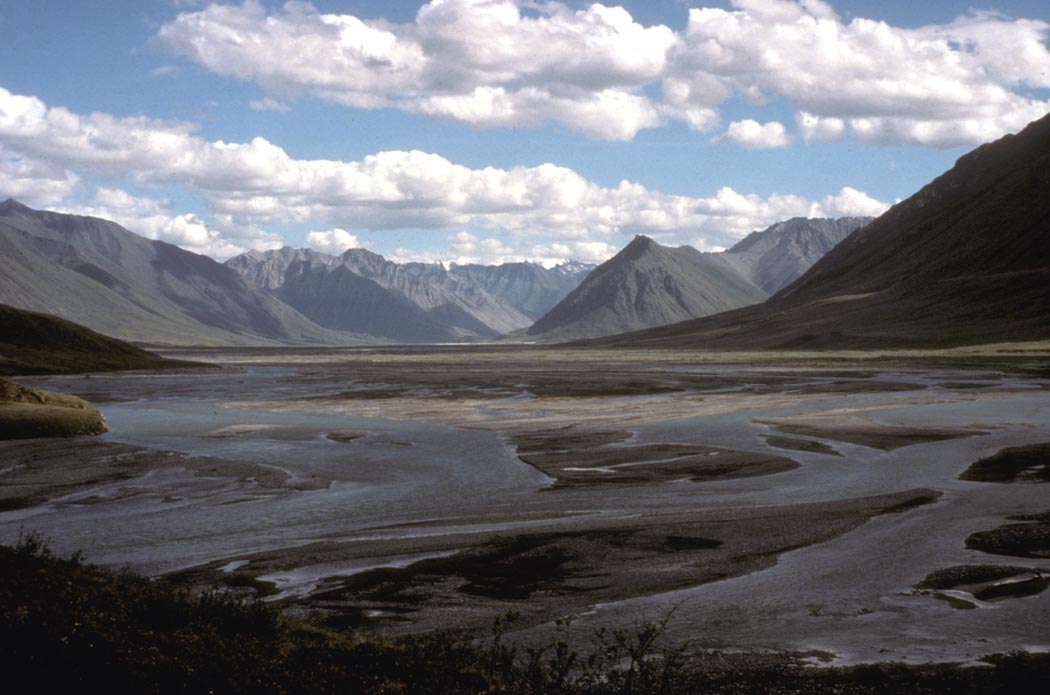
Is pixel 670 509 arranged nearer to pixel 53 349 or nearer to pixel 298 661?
pixel 298 661

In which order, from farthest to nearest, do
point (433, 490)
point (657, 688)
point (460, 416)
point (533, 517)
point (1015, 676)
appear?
point (460, 416), point (433, 490), point (533, 517), point (1015, 676), point (657, 688)

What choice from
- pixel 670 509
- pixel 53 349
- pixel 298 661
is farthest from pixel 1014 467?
pixel 53 349

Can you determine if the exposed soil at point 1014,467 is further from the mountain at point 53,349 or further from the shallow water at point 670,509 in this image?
the mountain at point 53,349

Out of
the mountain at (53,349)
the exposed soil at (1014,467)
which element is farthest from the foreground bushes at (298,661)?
the mountain at (53,349)

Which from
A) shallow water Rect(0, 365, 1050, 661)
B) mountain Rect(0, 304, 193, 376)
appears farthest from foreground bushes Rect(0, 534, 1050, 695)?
mountain Rect(0, 304, 193, 376)

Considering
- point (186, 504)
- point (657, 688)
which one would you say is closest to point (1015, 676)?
point (657, 688)

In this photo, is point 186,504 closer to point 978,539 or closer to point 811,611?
point 811,611
